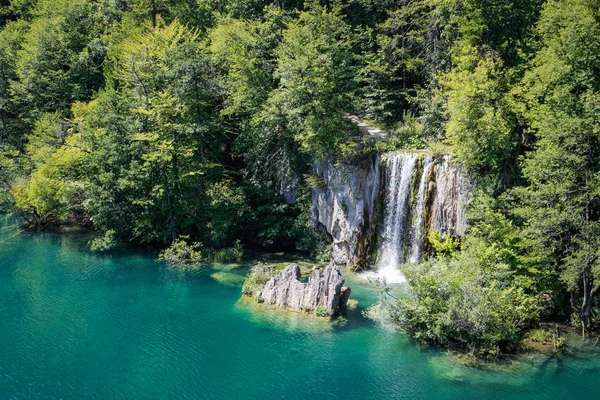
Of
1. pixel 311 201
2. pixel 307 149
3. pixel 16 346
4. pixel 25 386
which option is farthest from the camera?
pixel 311 201

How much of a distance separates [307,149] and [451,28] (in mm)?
11906

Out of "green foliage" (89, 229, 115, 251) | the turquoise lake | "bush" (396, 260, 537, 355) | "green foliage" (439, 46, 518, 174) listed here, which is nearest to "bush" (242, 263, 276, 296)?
the turquoise lake

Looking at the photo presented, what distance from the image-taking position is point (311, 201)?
116 feet

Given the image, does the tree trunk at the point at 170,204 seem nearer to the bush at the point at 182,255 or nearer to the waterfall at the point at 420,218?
the bush at the point at 182,255

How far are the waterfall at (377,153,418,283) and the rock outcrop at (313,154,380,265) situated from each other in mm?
1065

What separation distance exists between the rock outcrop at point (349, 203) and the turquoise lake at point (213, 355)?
2.52 m

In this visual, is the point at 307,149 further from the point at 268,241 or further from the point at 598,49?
the point at 598,49

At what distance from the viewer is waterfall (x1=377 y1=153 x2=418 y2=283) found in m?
30.0

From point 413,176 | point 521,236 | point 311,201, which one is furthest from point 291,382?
point 311,201

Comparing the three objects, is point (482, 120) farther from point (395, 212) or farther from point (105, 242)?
point (105, 242)

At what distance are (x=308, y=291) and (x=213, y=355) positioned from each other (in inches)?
236

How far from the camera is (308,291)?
84.2 ft

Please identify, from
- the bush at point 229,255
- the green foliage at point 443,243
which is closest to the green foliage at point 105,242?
the bush at point 229,255

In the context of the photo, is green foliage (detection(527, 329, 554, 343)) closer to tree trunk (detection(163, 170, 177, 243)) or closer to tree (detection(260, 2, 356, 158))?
tree (detection(260, 2, 356, 158))
